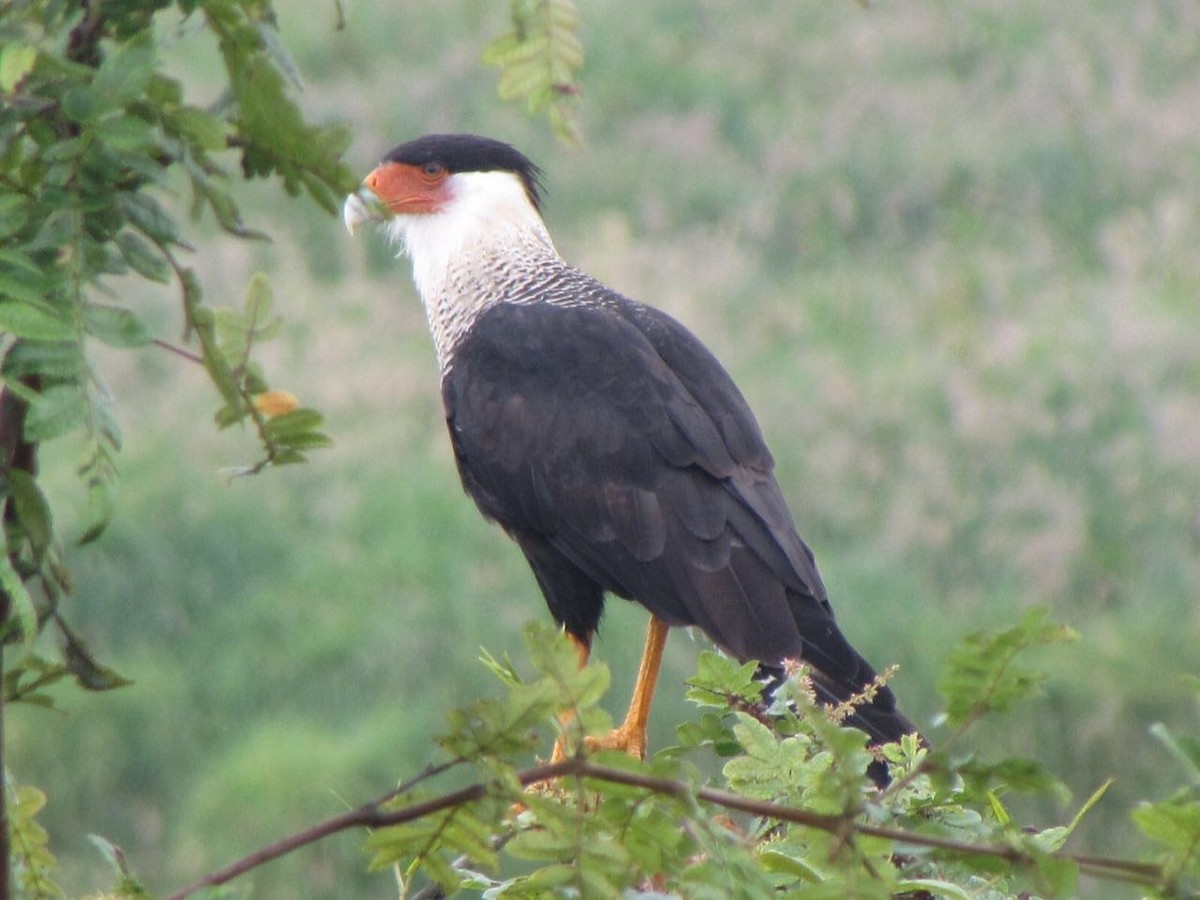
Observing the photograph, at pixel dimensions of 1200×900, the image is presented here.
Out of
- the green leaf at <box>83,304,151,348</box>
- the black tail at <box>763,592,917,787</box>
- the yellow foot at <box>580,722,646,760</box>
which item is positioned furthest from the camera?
the yellow foot at <box>580,722,646,760</box>

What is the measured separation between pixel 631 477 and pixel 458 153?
1169 millimetres

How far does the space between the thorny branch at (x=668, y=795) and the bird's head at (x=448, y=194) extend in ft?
10.7

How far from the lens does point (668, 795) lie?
3.43 ft

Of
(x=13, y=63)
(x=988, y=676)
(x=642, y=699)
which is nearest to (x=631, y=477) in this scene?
(x=642, y=699)

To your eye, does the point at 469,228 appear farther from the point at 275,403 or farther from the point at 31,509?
the point at 31,509

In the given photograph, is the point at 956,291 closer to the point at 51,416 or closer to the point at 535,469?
the point at 535,469

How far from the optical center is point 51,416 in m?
1.03

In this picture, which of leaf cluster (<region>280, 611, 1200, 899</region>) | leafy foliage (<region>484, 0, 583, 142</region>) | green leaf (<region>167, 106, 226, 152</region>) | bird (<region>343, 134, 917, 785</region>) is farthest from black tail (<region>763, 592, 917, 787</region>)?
green leaf (<region>167, 106, 226, 152</region>)

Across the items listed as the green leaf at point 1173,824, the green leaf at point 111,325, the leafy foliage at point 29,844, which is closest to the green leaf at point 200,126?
the green leaf at point 111,325

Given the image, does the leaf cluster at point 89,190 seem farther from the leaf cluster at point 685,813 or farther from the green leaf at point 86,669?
the leaf cluster at point 685,813

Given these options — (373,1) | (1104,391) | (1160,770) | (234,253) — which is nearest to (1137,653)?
(1160,770)

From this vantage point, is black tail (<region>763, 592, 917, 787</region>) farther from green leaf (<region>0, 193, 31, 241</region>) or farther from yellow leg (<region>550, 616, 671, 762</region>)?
green leaf (<region>0, 193, 31, 241</region>)

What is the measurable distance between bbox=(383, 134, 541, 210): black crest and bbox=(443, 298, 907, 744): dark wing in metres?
0.60

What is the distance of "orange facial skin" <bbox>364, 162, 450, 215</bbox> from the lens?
4281mm
